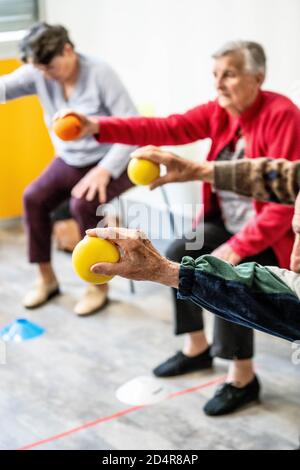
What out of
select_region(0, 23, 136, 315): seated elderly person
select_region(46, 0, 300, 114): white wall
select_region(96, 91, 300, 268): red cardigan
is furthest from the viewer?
select_region(46, 0, 300, 114): white wall

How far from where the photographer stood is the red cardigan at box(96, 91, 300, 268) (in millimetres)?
1951

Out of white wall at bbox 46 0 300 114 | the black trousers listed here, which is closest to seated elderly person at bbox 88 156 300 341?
the black trousers

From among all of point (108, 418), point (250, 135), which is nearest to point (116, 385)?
point (108, 418)

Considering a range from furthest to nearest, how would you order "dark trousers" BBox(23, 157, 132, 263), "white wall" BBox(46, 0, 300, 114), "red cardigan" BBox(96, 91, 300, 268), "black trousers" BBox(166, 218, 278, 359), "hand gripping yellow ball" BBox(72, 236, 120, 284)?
"white wall" BBox(46, 0, 300, 114) → "dark trousers" BBox(23, 157, 132, 263) → "black trousers" BBox(166, 218, 278, 359) → "red cardigan" BBox(96, 91, 300, 268) → "hand gripping yellow ball" BBox(72, 236, 120, 284)

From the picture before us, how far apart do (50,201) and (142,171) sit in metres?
1.01

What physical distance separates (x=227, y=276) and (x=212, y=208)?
1035 mm

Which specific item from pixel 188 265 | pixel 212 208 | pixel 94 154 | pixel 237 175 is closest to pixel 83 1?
pixel 94 154

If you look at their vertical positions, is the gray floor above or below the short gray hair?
below

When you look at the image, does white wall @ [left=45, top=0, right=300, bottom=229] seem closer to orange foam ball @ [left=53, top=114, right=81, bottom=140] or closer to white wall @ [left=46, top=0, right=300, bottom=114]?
white wall @ [left=46, top=0, right=300, bottom=114]

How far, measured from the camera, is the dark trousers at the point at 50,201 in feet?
8.56

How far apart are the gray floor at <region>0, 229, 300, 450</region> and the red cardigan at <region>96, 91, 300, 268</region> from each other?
0.40 metres

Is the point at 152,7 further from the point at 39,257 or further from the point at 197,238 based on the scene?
the point at 197,238

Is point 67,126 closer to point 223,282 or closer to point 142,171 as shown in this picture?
point 142,171

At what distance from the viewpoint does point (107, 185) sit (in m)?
2.58
